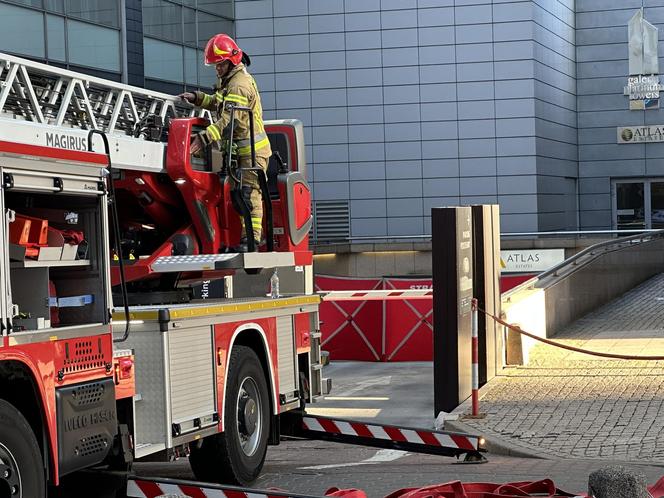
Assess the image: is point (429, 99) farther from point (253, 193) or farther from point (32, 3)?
point (253, 193)

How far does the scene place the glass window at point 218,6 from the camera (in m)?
45.4

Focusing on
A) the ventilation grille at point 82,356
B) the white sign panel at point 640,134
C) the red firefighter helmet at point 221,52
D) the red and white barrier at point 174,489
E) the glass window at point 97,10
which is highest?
the glass window at point 97,10

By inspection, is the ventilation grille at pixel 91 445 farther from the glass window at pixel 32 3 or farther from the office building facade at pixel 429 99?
the office building facade at pixel 429 99

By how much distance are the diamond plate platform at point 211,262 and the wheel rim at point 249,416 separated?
100 cm

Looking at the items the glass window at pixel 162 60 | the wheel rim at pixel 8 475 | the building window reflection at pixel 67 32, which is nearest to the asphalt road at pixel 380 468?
the wheel rim at pixel 8 475

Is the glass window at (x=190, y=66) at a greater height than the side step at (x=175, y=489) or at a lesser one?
greater

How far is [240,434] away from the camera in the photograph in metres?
10.2

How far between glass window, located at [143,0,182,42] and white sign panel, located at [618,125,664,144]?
20.8 m

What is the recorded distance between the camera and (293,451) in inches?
511

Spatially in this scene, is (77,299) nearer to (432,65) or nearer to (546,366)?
(546,366)

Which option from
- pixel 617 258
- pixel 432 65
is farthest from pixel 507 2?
pixel 617 258

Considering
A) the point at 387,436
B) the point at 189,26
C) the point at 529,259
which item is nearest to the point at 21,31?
the point at 189,26

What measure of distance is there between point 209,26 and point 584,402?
33.6 m

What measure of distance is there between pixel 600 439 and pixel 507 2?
3723cm
